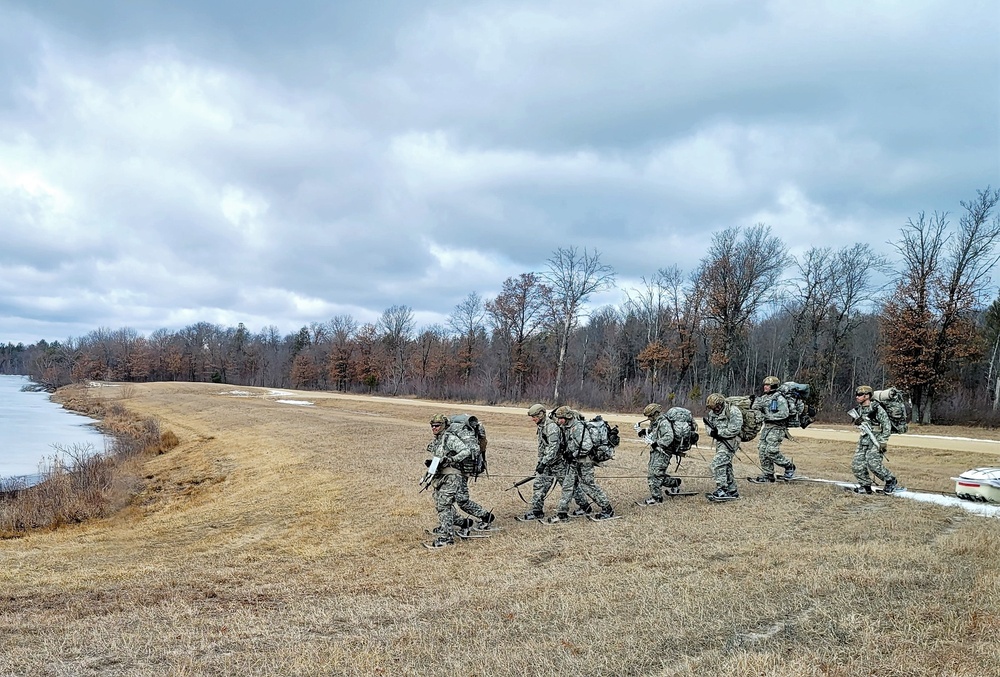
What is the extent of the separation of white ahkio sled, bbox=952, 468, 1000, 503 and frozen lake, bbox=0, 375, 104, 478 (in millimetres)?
26556

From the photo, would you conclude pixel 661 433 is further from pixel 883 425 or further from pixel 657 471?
pixel 883 425

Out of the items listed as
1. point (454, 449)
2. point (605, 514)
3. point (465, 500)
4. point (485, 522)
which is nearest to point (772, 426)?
point (605, 514)

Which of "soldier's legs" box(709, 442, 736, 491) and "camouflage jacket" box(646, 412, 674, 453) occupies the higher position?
"camouflage jacket" box(646, 412, 674, 453)

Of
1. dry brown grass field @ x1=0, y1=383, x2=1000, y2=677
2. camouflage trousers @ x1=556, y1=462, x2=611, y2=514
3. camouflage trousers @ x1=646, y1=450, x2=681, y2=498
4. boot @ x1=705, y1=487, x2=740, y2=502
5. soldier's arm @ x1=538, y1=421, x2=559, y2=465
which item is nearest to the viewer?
dry brown grass field @ x1=0, y1=383, x2=1000, y2=677

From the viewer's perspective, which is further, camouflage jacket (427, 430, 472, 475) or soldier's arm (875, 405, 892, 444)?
soldier's arm (875, 405, 892, 444)

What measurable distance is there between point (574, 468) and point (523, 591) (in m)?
3.97

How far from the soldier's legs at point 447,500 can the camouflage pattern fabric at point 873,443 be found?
293 inches

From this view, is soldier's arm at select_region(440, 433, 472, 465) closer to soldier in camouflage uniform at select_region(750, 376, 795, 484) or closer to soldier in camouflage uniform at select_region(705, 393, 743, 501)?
soldier in camouflage uniform at select_region(705, 393, 743, 501)

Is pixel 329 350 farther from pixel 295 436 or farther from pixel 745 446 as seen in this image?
pixel 745 446

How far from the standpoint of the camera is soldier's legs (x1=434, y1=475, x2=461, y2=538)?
9.99 metres

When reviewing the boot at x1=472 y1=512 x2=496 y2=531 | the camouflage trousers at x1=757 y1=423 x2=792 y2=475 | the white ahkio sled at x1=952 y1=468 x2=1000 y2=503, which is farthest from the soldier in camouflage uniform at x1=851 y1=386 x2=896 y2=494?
the boot at x1=472 y1=512 x2=496 y2=531

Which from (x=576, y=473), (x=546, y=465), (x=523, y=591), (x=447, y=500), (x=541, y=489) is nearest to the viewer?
(x=523, y=591)

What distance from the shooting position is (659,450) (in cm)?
1162

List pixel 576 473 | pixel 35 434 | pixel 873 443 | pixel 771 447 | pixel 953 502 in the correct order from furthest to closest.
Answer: pixel 35 434 < pixel 771 447 < pixel 873 443 < pixel 576 473 < pixel 953 502
